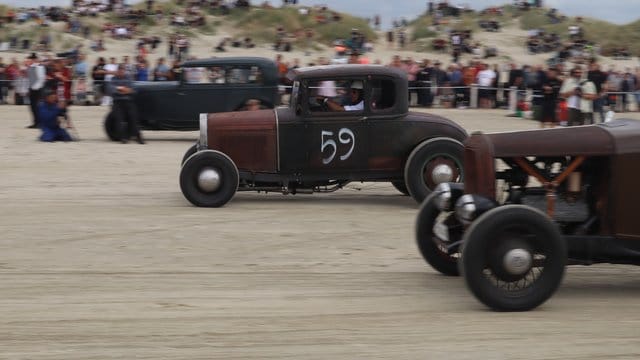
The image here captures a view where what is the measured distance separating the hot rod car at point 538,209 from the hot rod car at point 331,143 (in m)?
4.06

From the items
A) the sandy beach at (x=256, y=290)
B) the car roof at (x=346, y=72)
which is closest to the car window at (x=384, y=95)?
the car roof at (x=346, y=72)

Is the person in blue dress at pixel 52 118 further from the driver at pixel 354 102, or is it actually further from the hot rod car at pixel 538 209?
the hot rod car at pixel 538 209

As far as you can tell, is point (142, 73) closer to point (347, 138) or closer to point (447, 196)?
point (347, 138)

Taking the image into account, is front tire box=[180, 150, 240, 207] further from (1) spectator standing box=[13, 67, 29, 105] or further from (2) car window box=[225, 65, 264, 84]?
(1) spectator standing box=[13, 67, 29, 105]

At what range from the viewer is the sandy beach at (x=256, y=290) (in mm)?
6801

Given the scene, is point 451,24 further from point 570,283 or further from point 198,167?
point 570,283

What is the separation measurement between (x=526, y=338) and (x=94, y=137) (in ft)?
51.8

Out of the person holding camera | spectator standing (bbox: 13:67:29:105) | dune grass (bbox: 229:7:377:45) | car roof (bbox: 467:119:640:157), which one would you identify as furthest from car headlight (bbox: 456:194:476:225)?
dune grass (bbox: 229:7:377:45)

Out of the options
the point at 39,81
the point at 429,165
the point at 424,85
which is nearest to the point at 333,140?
the point at 429,165

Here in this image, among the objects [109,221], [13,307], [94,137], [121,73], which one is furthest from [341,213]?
[121,73]

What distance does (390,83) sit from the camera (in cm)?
1276

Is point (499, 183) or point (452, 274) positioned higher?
point (499, 183)

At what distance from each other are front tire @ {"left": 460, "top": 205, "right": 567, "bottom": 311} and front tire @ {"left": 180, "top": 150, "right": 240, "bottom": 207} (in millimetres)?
5547

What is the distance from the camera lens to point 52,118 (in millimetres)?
19828
